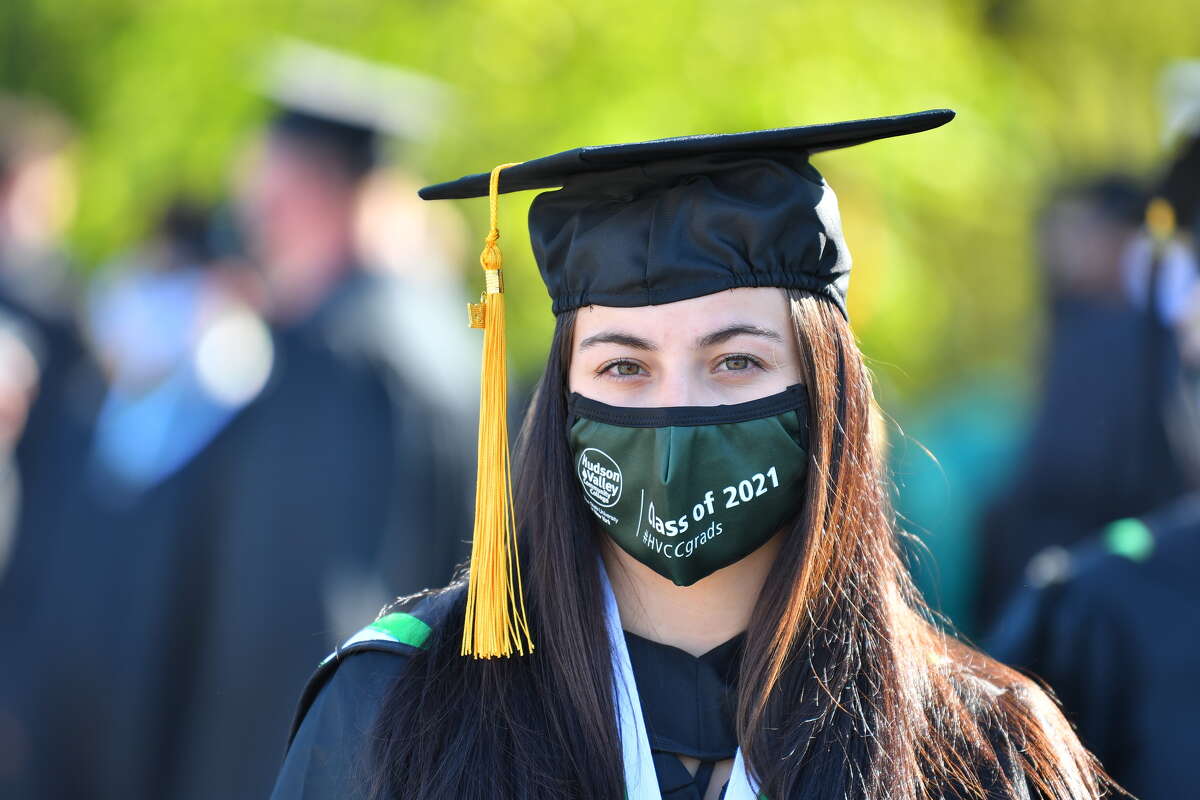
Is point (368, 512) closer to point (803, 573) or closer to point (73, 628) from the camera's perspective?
point (73, 628)

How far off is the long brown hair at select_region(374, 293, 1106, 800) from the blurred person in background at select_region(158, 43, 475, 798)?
2.28 meters

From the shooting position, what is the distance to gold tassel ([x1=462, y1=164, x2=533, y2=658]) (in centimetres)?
249

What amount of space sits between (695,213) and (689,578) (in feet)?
2.02

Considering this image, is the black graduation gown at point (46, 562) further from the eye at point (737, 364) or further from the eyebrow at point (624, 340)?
the eye at point (737, 364)

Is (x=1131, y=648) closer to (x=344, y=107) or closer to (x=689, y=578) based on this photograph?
(x=689, y=578)

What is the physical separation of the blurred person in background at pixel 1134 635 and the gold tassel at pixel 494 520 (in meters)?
1.37

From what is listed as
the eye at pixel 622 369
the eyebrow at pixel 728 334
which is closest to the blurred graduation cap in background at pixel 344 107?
the eye at pixel 622 369

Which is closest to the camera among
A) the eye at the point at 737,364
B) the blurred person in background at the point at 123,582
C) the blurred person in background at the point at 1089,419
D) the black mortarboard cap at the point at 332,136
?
the eye at the point at 737,364

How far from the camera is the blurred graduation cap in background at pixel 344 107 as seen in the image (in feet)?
17.8

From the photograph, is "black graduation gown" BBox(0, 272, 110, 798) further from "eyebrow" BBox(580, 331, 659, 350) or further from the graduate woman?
"eyebrow" BBox(580, 331, 659, 350)

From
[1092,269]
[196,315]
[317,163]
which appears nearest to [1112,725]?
[1092,269]

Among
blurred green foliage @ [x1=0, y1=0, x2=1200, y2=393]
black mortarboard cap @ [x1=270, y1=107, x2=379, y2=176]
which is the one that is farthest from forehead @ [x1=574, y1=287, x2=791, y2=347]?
black mortarboard cap @ [x1=270, y1=107, x2=379, y2=176]

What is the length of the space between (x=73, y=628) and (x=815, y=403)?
4.00m

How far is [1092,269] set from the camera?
540 cm
